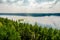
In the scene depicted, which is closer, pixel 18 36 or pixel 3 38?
pixel 3 38

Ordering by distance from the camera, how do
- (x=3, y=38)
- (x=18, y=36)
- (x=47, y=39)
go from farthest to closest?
(x=47, y=39)
(x=18, y=36)
(x=3, y=38)

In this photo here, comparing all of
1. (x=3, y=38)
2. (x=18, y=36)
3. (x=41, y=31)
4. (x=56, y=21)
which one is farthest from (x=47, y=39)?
(x=56, y=21)

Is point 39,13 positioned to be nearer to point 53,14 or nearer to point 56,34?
point 53,14

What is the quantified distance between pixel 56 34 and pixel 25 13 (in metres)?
1.77

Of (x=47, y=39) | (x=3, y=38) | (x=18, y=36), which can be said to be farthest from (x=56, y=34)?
(x=3, y=38)

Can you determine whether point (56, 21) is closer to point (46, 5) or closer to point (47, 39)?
point (46, 5)

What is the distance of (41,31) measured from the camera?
15.2ft

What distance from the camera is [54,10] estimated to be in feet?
20.0

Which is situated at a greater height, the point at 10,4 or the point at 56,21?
the point at 10,4

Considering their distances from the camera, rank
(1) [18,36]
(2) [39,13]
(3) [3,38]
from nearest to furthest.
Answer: (3) [3,38]
(1) [18,36]
(2) [39,13]

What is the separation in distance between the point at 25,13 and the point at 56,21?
983 mm

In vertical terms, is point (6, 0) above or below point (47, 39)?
above

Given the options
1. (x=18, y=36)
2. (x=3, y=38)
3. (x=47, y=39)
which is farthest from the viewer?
(x=47, y=39)

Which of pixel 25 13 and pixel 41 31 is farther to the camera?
pixel 25 13
